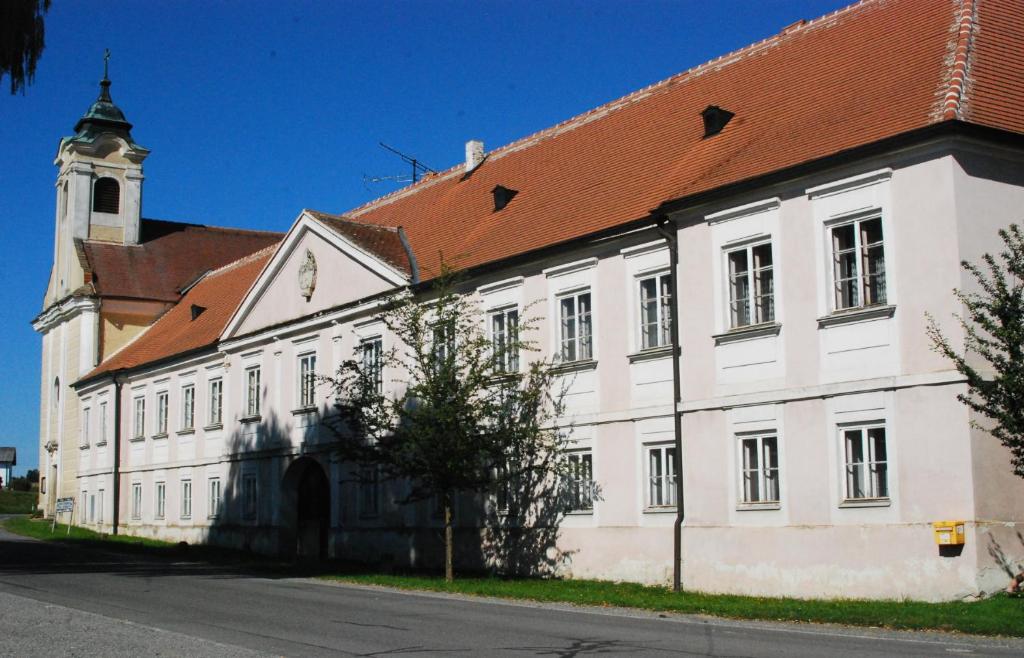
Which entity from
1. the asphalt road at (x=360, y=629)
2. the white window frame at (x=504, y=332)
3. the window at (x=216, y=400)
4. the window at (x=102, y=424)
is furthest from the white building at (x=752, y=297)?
the window at (x=102, y=424)

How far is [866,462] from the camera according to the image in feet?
63.3

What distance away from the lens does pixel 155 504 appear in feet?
146

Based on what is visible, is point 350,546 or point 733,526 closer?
point 733,526

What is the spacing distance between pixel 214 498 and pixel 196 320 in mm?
8824

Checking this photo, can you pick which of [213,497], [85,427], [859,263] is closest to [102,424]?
[85,427]

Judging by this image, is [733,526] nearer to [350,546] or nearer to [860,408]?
[860,408]

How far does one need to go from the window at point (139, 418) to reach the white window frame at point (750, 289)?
29.9 m

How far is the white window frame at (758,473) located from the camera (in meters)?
20.7

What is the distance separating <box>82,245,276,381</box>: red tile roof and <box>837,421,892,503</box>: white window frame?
81.5 feet

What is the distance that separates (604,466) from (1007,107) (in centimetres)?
979

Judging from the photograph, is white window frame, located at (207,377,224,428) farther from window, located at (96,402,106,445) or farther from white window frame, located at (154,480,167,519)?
window, located at (96,402,106,445)

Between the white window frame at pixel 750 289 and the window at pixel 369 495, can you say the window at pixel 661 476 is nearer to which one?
the white window frame at pixel 750 289

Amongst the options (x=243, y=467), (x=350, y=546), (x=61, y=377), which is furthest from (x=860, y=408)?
(x=61, y=377)

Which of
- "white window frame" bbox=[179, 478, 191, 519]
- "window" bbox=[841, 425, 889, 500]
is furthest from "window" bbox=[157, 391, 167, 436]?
"window" bbox=[841, 425, 889, 500]
